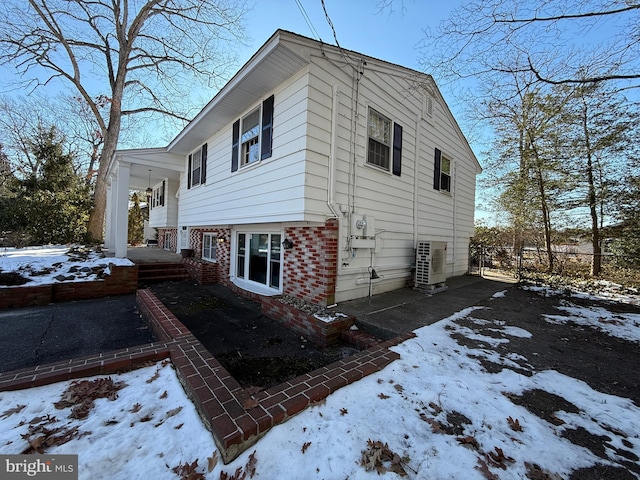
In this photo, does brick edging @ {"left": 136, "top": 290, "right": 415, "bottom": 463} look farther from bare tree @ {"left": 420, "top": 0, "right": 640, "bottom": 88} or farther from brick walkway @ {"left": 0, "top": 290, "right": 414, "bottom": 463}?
bare tree @ {"left": 420, "top": 0, "right": 640, "bottom": 88}

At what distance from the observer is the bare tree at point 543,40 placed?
3.94 meters

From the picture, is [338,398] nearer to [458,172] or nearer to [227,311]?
[227,311]

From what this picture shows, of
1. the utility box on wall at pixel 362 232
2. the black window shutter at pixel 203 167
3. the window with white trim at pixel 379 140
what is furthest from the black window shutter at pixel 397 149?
the black window shutter at pixel 203 167

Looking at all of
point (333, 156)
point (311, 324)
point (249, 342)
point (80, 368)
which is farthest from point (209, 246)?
point (80, 368)

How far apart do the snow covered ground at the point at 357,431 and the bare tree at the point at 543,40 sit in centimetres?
504

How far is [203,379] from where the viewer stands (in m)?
2.34

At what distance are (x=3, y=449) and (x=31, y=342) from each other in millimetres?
3015

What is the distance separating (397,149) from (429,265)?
9.54 ft

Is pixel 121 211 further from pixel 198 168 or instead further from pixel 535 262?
pixel 535 262

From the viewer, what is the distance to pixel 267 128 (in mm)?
5430

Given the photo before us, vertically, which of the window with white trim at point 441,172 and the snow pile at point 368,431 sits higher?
the window with white trim at point 441,172

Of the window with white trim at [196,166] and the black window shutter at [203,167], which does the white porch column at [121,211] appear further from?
the black window shutter at [203,167]

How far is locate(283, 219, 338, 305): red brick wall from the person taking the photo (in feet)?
15.7

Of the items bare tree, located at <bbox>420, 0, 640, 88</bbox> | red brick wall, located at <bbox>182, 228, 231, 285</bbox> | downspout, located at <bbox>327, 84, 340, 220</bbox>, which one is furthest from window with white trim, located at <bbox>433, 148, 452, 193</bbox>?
red brick wall, located at <bbox>182, 228, 231, 285</bbox>
